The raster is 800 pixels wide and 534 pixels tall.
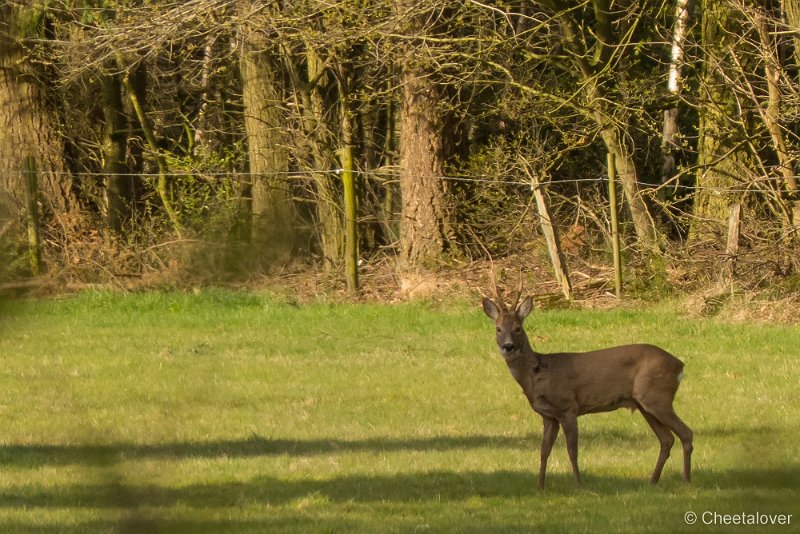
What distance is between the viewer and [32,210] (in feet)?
5.00

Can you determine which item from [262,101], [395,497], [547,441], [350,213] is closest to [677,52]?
[350,213]

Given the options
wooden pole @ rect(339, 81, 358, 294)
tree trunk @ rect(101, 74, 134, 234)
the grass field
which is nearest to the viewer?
the grass field

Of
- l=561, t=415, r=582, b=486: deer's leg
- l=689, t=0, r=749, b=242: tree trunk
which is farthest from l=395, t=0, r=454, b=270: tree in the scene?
l=561, t=415, r=582, b=486: deer's leg

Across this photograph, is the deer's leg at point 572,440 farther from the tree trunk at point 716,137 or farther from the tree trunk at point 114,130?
the tree trunk at point 716,137

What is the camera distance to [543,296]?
54.7ft

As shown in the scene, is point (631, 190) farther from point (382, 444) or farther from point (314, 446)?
point (314, 446)

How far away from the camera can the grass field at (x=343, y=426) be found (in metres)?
1.18

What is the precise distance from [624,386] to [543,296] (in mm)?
9587

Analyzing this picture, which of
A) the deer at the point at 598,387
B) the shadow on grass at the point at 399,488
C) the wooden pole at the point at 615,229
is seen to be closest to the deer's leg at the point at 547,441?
the deer at the point at 598,387

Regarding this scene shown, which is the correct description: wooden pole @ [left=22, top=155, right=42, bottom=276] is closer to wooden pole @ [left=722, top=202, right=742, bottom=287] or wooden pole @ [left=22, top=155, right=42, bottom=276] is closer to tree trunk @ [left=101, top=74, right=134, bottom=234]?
tree trunk @ [left=101, top=74, right=134, bottom=234]

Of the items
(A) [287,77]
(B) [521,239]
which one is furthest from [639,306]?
(A) [287,77]

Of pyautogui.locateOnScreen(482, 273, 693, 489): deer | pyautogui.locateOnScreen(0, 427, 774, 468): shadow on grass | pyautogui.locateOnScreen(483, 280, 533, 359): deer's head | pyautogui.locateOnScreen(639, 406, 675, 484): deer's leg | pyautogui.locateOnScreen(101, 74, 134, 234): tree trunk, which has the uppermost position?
pyautogui.locateOnScreen(101, 74, 134, 234): tree trunk

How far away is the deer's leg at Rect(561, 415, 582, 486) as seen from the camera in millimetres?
6992

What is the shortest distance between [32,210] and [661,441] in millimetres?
5974
